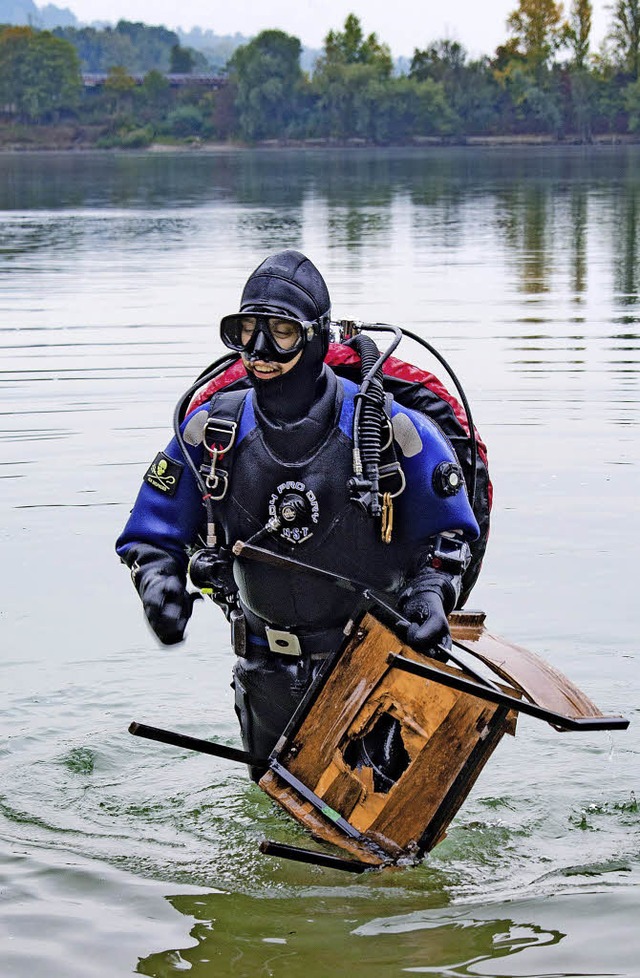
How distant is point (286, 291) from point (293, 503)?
659 mm

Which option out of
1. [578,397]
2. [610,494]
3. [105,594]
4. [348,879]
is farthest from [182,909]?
[578,397]

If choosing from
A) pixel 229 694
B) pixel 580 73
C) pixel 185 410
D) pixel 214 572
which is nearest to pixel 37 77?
pixel 580 73

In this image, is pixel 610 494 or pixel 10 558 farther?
pixel 610 494

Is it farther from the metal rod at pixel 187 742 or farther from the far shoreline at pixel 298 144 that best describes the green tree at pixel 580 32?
the metal rod at pixel 187 742

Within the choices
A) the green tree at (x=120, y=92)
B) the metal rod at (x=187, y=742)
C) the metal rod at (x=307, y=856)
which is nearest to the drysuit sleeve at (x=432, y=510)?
the metal rod at (x=187, y=742)

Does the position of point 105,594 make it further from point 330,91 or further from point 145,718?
point 330,91

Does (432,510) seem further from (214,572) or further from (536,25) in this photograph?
(536,25)

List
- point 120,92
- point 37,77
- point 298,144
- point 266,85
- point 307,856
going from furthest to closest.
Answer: point 120,92 < point 37,77 < point 266,85 < point 298,144 < point 307,856

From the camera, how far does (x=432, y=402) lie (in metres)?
5.35

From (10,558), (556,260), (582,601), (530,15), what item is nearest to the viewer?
(582,601)

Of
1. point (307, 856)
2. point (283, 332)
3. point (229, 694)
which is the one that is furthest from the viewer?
point (229, 694)

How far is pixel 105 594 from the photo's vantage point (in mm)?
8711

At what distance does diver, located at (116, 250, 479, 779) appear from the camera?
4984 mm

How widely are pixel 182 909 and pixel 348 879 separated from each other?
0.55m
